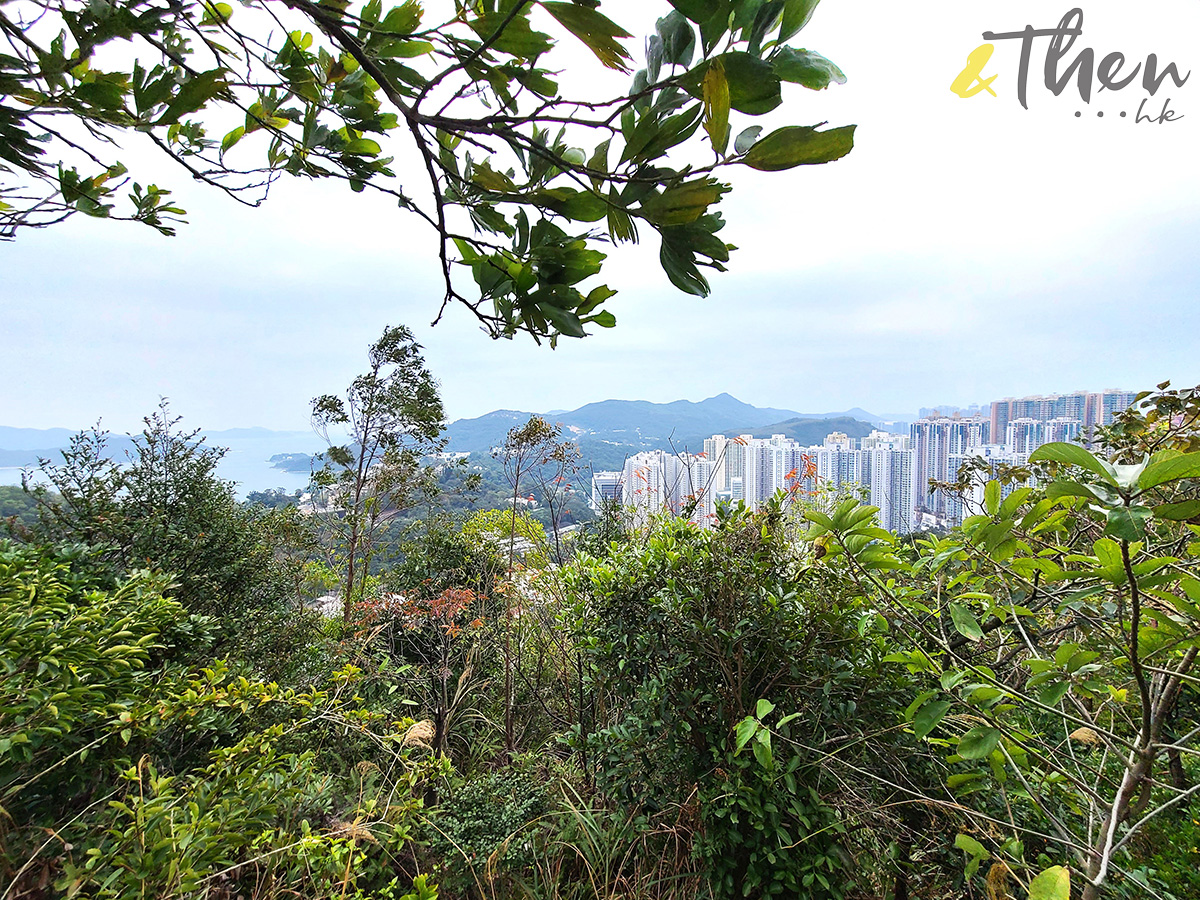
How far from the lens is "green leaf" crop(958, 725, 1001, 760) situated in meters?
0.65

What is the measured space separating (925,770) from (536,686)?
2.49m

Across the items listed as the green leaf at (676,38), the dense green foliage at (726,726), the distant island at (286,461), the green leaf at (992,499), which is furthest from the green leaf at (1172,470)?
the distant island at (286,461)

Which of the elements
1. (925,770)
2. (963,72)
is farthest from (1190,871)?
(963,72)

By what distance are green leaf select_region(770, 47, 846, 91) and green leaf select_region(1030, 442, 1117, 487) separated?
36cm

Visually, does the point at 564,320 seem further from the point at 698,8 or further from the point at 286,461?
the point at 286,461

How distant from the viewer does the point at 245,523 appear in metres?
3.08

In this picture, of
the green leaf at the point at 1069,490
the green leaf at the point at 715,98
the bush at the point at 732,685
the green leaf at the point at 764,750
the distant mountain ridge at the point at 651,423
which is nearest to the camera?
the green leaf at the point at 715,98

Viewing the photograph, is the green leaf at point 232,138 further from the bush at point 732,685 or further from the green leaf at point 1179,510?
the bush at point 732,685

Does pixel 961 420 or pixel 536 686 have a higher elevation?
pixel 961 420

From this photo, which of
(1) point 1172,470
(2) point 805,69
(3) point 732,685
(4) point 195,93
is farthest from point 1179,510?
(3) point 732,685

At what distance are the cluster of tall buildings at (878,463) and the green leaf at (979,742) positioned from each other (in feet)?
3.77

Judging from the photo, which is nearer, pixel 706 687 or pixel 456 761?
pixel 706 687

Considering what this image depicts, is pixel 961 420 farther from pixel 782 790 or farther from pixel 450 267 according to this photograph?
pixel 450 267

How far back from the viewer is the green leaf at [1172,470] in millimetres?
403
